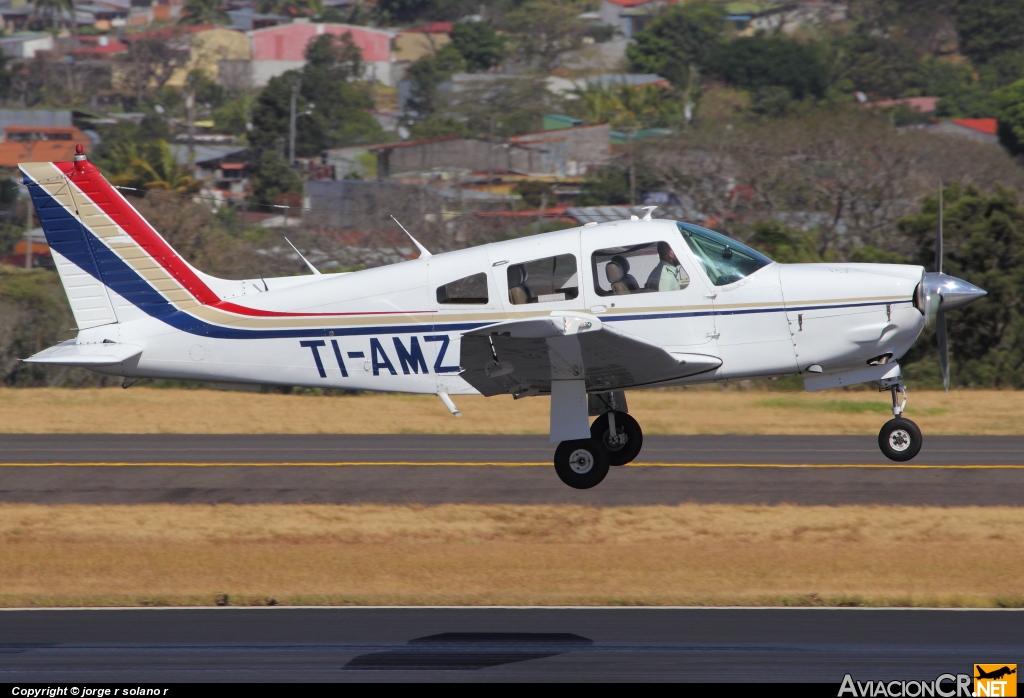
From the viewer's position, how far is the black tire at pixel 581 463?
42.8ft

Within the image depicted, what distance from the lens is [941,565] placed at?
2088 cm

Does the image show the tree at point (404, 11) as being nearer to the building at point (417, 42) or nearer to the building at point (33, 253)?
the building at point (417, 42)

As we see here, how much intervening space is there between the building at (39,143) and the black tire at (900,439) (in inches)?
2801

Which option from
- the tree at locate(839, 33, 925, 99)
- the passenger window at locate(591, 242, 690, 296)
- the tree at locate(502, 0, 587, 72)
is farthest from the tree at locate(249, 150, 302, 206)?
the passenger window at locate(591, 242, 690, 296)

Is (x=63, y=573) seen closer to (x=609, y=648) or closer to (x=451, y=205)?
(x=609, y=648)

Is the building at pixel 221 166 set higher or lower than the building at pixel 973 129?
lower

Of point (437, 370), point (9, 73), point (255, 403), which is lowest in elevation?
point (255, 403)

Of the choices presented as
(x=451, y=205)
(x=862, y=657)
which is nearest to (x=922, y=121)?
(x=451, y=205)

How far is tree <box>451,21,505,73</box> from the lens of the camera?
115 meters

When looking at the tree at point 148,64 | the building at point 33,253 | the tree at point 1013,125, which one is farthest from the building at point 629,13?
the building at point 33,253

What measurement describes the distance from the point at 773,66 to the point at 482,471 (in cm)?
7419

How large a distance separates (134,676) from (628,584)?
26.4ft

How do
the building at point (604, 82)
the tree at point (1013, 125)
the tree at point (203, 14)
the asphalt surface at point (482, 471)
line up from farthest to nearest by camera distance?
the tree at point (203, 14) → the building at point (604, 82) → the tree at point (1013, 125) → the asphalt surface at point (482, 471)

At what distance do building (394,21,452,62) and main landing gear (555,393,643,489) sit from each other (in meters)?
125
